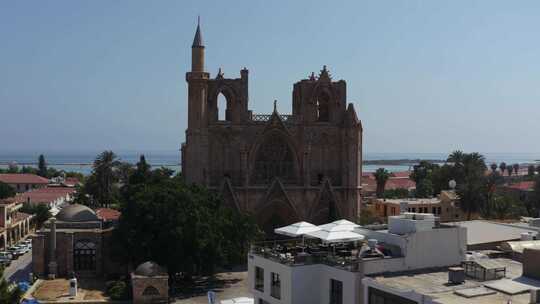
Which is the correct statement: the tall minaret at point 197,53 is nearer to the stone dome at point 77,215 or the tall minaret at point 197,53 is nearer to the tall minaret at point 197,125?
the tall minaret at point 197,125

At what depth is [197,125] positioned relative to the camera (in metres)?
60.3

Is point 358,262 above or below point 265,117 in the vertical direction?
below

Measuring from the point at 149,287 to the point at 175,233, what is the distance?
13.5 feet

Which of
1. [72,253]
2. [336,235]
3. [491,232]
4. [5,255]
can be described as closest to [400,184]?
[5,255]

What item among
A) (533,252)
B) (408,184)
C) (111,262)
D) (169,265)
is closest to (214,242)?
(169,265)

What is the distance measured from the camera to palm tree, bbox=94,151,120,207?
9370cm

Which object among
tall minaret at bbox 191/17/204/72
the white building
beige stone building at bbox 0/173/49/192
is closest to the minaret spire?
tall minaret at bbox 191/17/204/72

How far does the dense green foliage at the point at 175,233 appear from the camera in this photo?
46.4 m

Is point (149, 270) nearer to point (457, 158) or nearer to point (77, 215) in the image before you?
point (77, 215)

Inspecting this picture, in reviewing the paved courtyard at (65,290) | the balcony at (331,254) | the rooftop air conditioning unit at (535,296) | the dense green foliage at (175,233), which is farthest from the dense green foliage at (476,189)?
the rooftop air conditioning unit at (535,296)

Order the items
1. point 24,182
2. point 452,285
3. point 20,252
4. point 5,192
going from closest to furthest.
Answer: point 452,285
point 20,252
point 5,192
point 24,182

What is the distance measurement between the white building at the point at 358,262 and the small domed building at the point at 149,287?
16.6m

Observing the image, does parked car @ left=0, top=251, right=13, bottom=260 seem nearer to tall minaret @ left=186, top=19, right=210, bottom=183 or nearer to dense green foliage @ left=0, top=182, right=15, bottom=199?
tall minaret @ left=186, top=19, right=210, bottom=183

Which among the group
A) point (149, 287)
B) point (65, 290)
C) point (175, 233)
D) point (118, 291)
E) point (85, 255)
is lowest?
point (65, 290)
